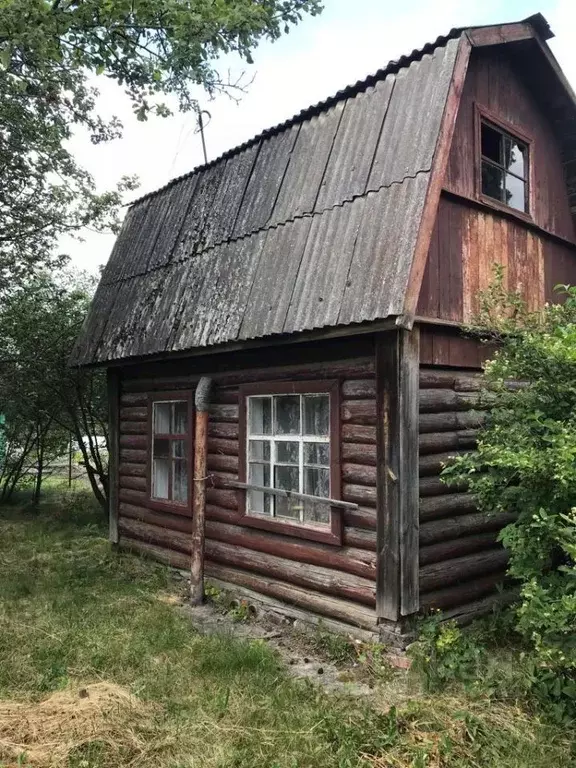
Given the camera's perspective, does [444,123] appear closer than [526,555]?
No

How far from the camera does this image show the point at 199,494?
25.4 feet

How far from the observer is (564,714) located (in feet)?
14.0

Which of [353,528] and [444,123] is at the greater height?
[444,123]

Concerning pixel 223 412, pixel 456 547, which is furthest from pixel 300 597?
pixel 223 412

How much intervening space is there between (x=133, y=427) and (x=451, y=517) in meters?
5.75

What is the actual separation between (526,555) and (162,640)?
3.63m

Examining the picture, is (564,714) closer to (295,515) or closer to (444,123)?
(295,515)

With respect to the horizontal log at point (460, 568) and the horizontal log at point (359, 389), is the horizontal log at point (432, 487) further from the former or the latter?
the horizontal log at point (359, 389)

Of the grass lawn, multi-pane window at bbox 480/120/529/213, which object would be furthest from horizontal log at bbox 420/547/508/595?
multi-pane window at bbox 480/120/529/213

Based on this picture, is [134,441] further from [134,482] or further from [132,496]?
[132,496]

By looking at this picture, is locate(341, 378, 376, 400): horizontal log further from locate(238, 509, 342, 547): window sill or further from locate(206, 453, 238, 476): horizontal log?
locate(206, 453, 238, 476): horizontal log

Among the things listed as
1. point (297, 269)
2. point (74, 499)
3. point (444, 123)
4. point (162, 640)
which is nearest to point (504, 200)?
point (444, 123)

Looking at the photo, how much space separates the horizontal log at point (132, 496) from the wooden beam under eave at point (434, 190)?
597cm

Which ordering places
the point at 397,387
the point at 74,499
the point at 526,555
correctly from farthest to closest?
the point at 74,499 → the point at 397,387 → the point at 526,555
